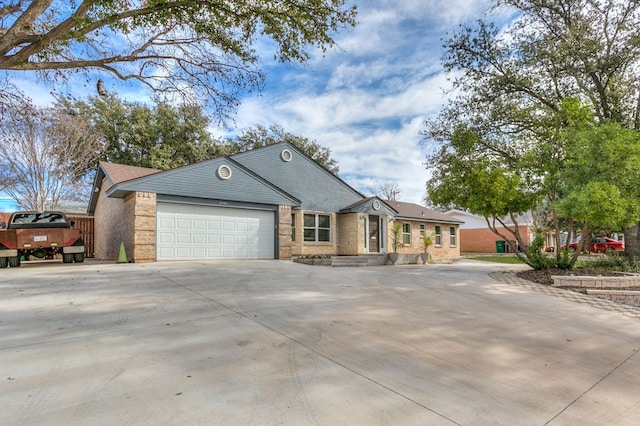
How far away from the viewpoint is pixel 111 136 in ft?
78.7

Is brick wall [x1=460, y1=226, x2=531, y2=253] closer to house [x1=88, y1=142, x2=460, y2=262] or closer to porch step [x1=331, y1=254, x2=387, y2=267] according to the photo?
house [x1=88, y1=142, x2=460, y2=262]

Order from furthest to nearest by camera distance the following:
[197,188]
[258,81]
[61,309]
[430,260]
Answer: [430,260] < [197,188] < [258,81] < [61,309]

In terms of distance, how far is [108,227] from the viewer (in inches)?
606

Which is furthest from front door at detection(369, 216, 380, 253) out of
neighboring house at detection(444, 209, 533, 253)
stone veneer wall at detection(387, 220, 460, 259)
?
neighboring house at detection(444, 209, 533, 253)

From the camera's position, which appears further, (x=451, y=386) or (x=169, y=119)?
(x=169, y=119)

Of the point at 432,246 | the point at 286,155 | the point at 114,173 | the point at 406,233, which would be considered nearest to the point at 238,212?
the point at 286,155

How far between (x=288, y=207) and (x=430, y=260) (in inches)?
309

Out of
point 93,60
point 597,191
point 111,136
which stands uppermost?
point 111,136

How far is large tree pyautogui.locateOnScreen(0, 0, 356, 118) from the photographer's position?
638 cm

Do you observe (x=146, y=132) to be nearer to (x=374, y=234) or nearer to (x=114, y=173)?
(x=114, y=173)

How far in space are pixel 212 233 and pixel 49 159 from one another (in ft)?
46.6

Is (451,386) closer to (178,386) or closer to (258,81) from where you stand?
(178,386)

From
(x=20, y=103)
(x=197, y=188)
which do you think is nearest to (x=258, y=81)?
(x=197, y=188)

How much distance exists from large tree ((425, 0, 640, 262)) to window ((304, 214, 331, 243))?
23.2 ft
